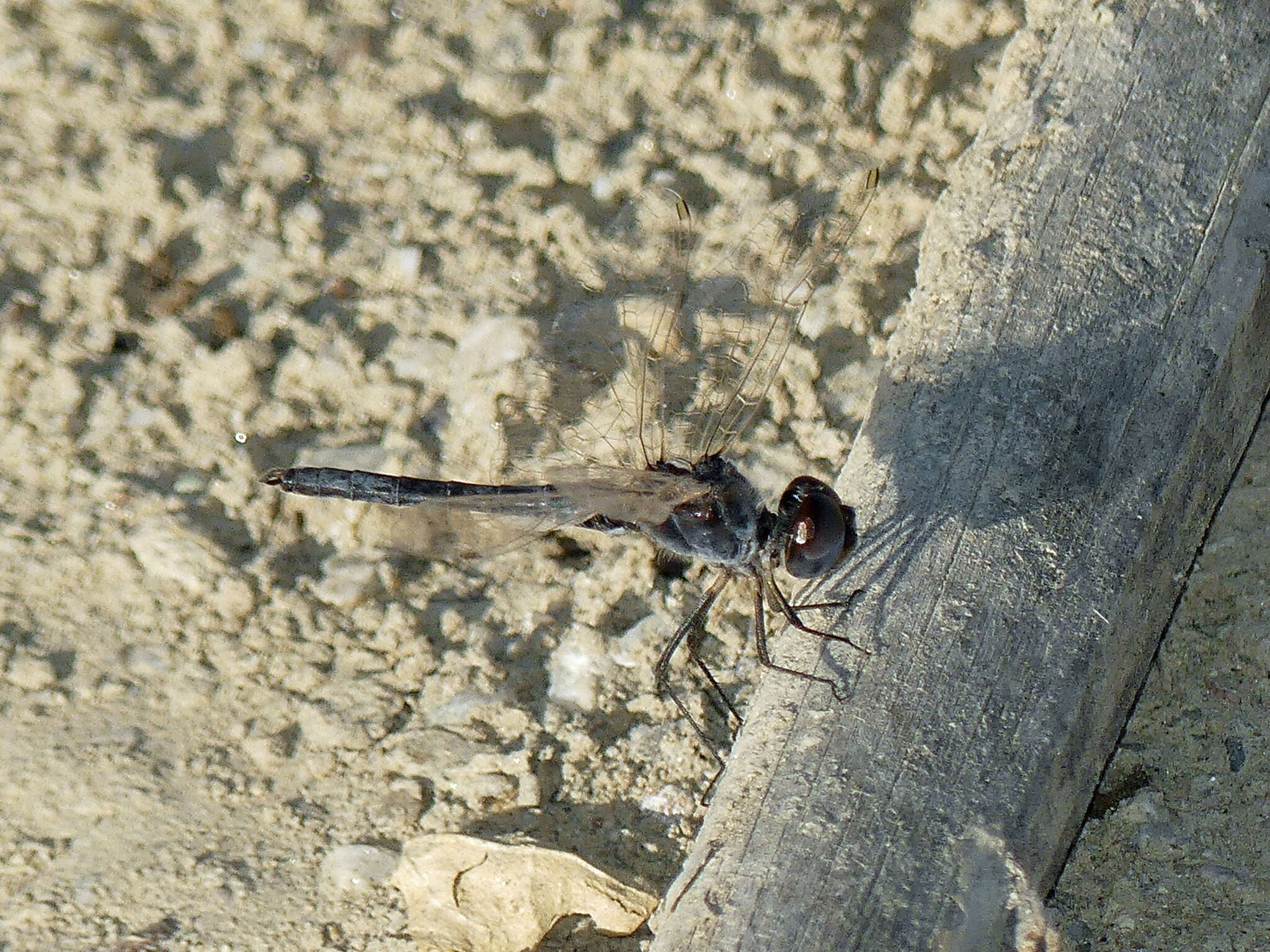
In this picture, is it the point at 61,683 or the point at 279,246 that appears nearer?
the point at 61,683

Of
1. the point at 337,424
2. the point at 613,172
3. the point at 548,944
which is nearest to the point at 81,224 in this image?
the point at 337,424

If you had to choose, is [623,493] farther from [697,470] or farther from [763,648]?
[763,648]

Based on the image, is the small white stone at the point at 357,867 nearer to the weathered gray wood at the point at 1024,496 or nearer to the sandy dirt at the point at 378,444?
the sandy dirt at the point at 378,444

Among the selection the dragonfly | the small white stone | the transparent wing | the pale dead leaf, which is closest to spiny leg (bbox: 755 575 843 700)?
the dragonfly

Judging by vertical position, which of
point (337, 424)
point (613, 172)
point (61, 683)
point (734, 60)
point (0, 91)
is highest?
point (734, 60)

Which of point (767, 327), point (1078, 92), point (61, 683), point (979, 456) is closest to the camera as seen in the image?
point (979, 456)

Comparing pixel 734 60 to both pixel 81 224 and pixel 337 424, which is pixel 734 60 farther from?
pixel 81 224

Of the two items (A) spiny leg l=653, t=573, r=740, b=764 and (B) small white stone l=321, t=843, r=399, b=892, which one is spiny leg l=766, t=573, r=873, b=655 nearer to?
(A) spiny leg l=653, t=573, r=740, b=764

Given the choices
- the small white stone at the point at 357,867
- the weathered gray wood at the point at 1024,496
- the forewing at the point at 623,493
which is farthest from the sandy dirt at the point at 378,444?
the weathered gray wood at the point at 1024,496
